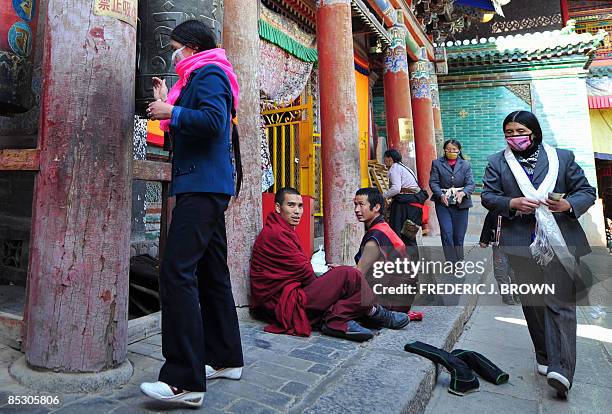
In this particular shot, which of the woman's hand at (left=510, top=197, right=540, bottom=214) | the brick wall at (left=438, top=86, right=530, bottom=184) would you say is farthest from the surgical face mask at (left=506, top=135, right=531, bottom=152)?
the brick wall at (left=438, top=86, right=530, bottom=184)

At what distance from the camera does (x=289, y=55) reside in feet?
23.6

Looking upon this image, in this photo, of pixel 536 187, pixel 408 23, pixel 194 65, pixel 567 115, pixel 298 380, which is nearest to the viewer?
pixel 194 65

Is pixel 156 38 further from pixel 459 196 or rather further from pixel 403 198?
pixel 459 196

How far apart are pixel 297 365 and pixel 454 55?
11530 mm

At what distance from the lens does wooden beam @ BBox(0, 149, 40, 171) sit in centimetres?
174

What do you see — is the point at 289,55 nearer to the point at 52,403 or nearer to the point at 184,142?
the point at 184,142

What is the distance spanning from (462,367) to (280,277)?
1252mm

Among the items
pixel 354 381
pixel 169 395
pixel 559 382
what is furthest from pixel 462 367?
pixel 169 395

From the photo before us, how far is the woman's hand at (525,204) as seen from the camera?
216 centimetres

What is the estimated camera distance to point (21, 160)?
1.78 meters

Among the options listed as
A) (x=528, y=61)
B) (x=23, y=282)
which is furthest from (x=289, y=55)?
(x=528, y=61)

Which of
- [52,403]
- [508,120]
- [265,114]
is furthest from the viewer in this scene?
[265,114]

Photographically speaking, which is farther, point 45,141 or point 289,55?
point 289,55

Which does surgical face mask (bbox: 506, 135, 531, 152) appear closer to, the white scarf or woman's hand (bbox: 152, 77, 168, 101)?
the white scarf
